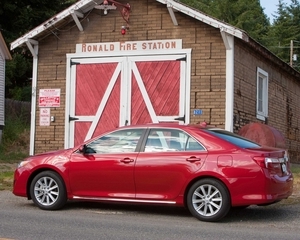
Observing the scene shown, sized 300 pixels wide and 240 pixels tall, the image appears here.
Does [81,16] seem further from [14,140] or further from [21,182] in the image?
[14,140]

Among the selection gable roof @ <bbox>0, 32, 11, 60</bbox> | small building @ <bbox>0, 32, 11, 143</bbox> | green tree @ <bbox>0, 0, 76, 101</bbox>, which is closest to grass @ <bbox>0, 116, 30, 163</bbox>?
small building @ <bbox>0, 32, 11, 143</bbox>

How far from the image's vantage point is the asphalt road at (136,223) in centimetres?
829

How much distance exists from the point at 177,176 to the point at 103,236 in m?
1.94

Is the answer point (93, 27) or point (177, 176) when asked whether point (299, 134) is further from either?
point (177, 176)

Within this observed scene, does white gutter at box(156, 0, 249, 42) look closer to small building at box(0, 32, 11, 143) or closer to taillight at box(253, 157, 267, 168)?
taillight at box(253, 157, 267, 168)

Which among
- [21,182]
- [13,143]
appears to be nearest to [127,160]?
[21,182]

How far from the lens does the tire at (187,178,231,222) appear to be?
366 inches

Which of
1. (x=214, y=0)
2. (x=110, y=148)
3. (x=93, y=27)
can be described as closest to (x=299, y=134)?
(x=93, y=27)

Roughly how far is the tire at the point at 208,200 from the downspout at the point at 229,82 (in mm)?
6323

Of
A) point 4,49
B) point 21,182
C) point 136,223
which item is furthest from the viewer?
point 4,49

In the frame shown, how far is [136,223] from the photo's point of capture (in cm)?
930

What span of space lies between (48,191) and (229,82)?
6770 mm

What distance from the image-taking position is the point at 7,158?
69.8ft

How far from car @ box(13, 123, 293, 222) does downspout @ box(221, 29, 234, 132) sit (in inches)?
215
